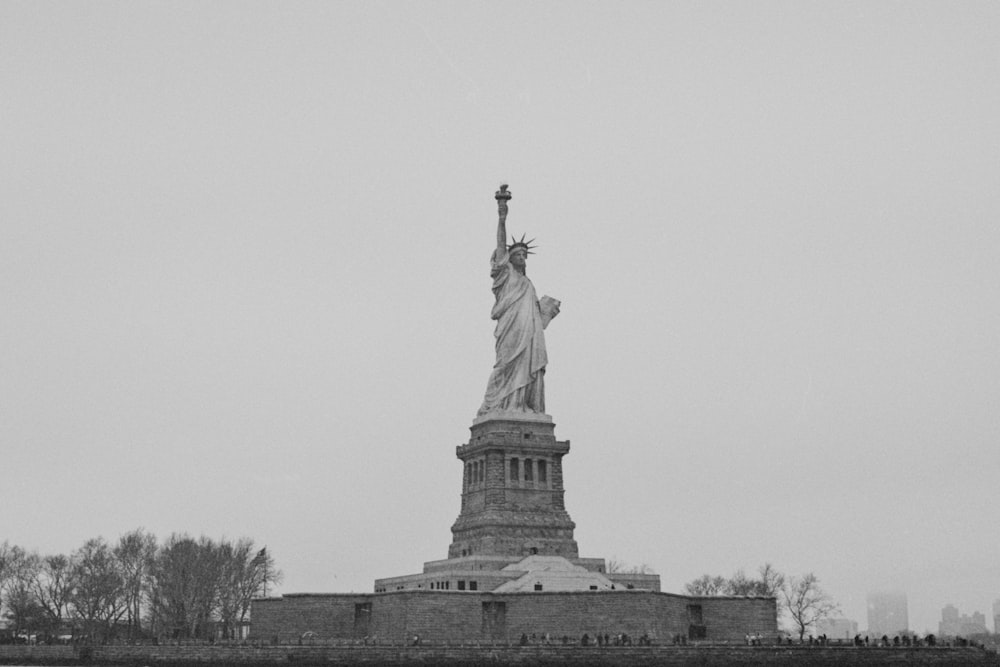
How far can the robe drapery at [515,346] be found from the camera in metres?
76.0

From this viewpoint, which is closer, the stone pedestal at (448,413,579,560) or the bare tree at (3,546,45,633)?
the stone pedestal at (448,413,579,560)

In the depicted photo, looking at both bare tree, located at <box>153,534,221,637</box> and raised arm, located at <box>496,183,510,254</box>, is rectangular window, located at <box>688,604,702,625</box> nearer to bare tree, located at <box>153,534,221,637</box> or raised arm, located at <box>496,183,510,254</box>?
raised arm, located at <box>496,183,510,254</box>

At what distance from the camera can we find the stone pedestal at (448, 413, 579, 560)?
71.1m

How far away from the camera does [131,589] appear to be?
8512 centimetres

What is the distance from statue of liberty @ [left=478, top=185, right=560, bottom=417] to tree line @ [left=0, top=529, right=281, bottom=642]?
878 inches

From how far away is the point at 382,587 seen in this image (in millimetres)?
73938

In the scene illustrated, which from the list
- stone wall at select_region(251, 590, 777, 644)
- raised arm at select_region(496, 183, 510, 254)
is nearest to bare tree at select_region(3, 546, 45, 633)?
stone wall at select_region(251, 590, 777, 644)

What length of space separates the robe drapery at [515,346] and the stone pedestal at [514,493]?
4.32 ft

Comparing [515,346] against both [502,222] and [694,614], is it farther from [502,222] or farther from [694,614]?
[694,614]

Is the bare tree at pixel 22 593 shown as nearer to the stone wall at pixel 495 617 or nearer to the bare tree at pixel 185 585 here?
the bare tree at pixel 185 585

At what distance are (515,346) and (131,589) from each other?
30.8 m

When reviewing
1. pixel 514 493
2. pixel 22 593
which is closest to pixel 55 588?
pixel 22 593

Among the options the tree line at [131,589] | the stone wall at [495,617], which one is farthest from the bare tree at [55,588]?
the stone wall at [495,617]

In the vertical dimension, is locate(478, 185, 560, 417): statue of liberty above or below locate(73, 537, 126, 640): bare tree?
above
